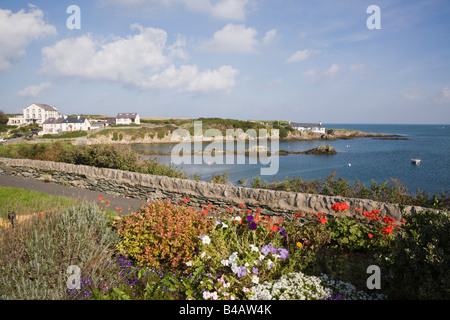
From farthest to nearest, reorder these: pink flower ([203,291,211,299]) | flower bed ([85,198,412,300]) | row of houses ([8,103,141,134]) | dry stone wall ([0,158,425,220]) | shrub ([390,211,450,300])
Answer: row of houses ([8,103,141,134])
dry stone wall ([0,158,425,220])
flower bed ([85,198,412,300])
pink flower ([203,291,211,299])
shrub ([390,211,450,300])

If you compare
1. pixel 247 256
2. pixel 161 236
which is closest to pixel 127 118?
pixel 161 236

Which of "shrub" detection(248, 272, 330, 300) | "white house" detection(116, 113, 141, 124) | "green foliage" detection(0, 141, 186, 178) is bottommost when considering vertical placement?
"shrub" detection(248, 272, 330, 300)

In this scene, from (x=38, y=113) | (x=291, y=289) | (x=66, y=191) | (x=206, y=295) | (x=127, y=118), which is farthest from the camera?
(x=38, y=113)

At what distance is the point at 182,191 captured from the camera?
29.0 ft

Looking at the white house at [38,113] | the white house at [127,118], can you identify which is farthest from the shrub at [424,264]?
the white house at [38,113]

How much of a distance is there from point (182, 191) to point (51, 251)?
15.9 ft

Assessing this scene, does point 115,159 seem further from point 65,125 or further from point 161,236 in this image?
point 65,125

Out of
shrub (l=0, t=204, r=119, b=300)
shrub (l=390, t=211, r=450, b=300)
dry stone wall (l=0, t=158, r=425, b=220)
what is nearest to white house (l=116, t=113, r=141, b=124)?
dry stone wall (l=0, t=158, r=425, b=220)

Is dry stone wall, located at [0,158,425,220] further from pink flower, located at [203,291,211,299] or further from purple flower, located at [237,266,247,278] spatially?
pink flower, located at [203,291,211,299]

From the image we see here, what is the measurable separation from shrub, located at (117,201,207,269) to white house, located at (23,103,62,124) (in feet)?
359

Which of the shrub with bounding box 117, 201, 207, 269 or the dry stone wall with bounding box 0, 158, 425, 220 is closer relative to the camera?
the shrub with bounding box 117, 201, 207, 269

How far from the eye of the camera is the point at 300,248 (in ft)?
15.8

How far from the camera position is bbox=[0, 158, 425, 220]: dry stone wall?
21.5 feet
